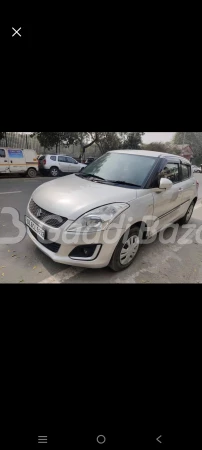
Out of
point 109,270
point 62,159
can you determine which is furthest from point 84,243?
point 62,159

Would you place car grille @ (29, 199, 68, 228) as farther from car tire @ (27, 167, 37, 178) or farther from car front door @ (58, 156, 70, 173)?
car front door @ (58, 156, 70, 173)

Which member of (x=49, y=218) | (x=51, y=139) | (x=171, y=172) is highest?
(x=51, y=139)

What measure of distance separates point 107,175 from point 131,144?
1767cm

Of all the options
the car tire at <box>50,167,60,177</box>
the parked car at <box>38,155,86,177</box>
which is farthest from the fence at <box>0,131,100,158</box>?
the car tire at <box>50,167,60,177</box>

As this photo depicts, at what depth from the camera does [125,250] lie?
2.88m

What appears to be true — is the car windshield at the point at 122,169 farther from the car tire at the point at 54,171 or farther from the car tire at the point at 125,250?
the car tire at the point at 54,171

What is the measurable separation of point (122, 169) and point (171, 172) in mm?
971

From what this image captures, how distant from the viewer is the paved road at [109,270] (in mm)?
2740

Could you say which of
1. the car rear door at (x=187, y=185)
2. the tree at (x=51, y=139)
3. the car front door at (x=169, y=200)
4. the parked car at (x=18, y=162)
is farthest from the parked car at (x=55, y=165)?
the car front door at (x=169, y=200)

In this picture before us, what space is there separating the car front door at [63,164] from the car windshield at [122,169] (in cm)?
903

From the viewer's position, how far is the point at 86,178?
3.34m

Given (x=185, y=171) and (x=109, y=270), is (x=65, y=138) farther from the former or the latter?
(x=109, y=270)

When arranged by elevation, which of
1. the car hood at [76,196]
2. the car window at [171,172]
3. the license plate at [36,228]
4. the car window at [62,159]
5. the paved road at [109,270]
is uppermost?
the car window at [62,159]
